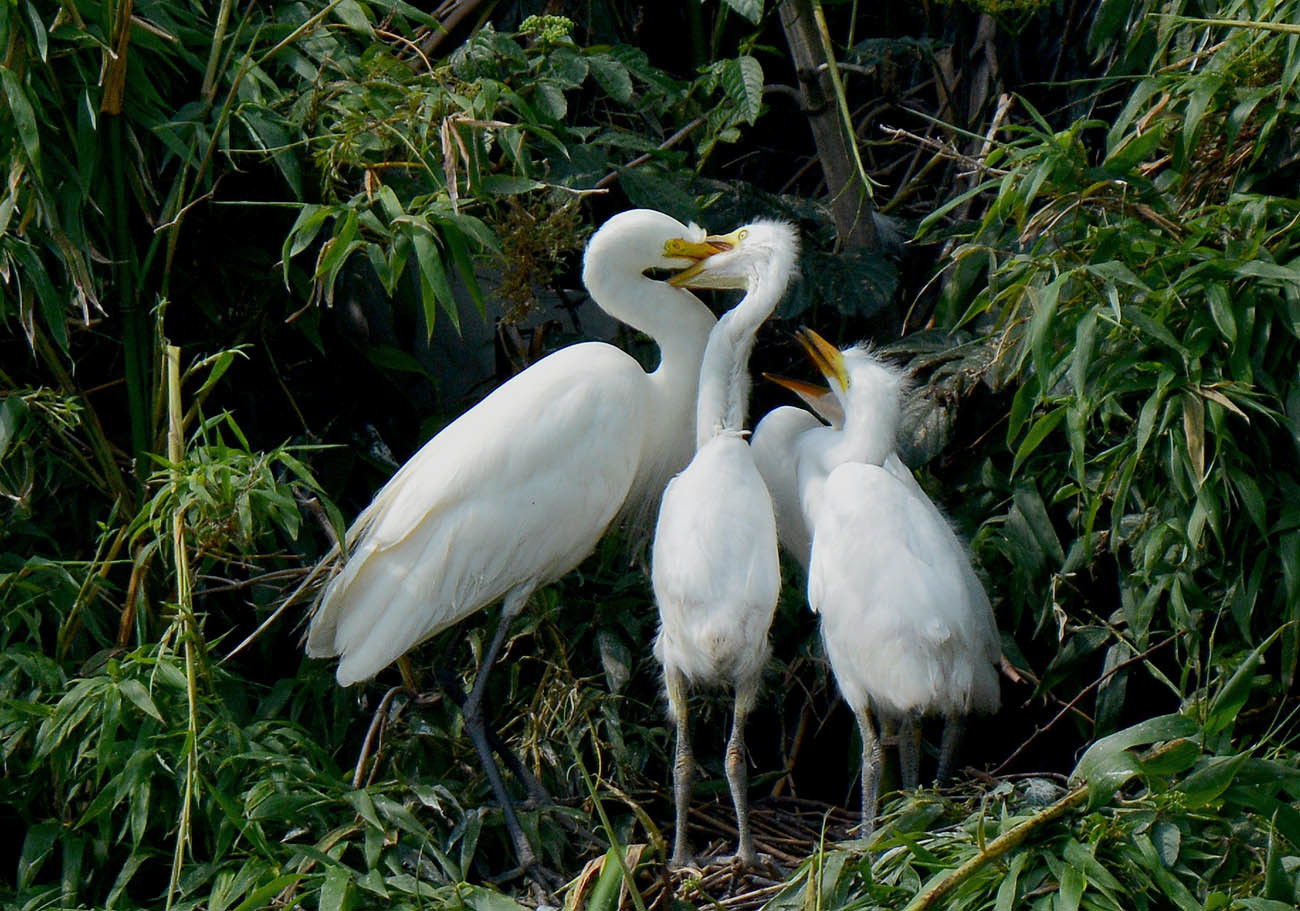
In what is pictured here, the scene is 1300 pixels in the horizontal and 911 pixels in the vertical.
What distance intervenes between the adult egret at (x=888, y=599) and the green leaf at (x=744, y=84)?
684 millimetres

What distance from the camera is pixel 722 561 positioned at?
252 cm

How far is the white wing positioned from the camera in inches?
110

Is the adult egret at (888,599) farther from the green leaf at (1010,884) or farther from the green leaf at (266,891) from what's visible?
the green leaf at (266,891)

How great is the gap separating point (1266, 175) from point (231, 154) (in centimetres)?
188

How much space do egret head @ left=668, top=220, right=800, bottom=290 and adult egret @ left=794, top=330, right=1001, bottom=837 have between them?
29cm

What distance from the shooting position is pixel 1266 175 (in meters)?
2.89

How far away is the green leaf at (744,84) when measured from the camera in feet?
10.4

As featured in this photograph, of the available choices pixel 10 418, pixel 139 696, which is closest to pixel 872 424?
pixel 139 696

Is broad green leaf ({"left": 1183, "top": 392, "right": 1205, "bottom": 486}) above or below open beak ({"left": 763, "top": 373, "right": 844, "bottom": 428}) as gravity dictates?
above

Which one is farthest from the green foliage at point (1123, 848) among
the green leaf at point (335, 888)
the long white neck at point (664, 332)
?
the long white neck at point (664, 332)

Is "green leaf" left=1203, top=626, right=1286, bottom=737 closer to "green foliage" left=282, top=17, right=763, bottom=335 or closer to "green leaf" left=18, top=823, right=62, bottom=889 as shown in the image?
"green foliage" left=282, top=17, right=763, bottom=335

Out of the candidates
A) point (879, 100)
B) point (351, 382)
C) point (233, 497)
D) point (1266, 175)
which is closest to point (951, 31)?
point (879, 100)

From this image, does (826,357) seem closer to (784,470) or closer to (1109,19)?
(784,470)

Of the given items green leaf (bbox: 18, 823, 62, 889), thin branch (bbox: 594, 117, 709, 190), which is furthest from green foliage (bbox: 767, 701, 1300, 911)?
thin branch (bbox: 594, 117, 709, 190)
